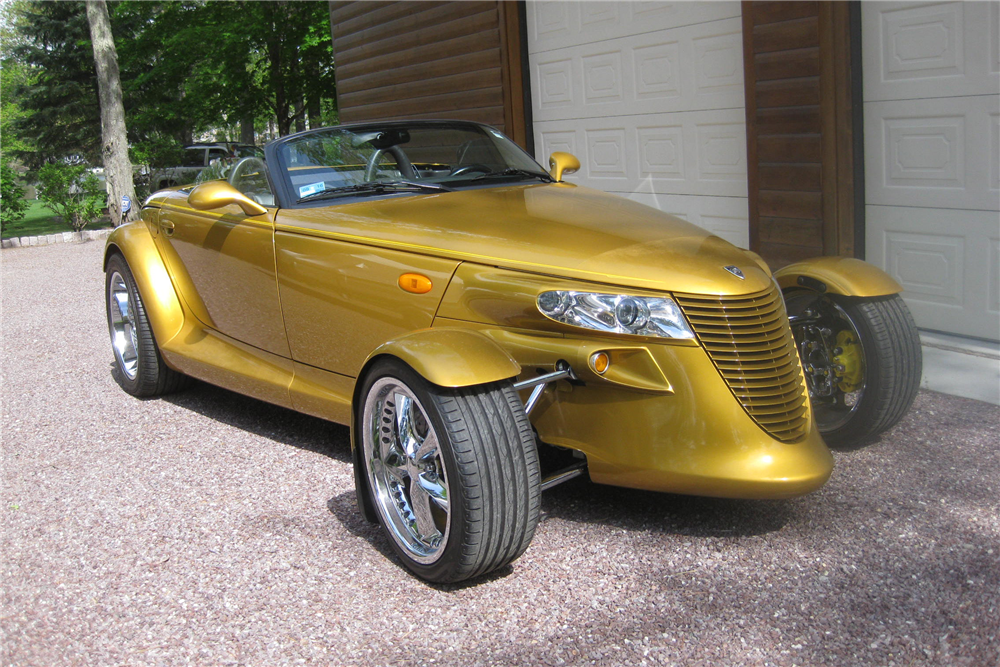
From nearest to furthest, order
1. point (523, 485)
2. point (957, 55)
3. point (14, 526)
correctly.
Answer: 1. point (523, 485)
2. point (14, 526)
3. point (957, 55)

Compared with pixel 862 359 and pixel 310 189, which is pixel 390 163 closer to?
pixel 310 189

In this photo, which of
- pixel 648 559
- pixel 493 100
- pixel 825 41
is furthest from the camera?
pixel 493 100

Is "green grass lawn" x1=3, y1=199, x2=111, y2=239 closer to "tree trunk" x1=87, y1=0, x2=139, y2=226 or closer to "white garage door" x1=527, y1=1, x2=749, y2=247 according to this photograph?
"tree trunk" x1=87, y1=0, x2=139, y2=226

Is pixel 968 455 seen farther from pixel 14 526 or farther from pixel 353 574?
pixel 14 526

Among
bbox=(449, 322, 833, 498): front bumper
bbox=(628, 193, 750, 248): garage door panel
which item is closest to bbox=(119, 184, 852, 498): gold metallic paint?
bbox=(449, 322, 833, 498): front bumper

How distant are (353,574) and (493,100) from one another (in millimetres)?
7154

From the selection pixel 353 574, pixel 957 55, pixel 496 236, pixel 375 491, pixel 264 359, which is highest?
pixel 957 55

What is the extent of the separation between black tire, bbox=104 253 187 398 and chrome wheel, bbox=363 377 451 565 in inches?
98.8

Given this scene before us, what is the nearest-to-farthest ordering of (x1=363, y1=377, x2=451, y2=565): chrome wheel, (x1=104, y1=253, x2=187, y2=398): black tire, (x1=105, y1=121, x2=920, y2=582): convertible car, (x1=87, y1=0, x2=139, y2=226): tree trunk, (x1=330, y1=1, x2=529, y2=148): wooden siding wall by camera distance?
1. (x1=105, y1=121, x2=920, y2=582): convertible car
2. (x1=363, y1=377, x2=451, y2=565): chrome wheel
3. (x1=104, y1=253, x2=187, y2=398): black tire
4. (x1=330, y1=1, x2=529, y2=148): wooden siding wall
5. (x1=87, y1=0, x2=139, y2=226): tree trunk

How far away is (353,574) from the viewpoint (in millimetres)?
3047

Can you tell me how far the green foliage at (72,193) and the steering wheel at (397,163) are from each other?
1590 centimetres

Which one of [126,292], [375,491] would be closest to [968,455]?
[375,491]

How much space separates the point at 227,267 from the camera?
4395mm

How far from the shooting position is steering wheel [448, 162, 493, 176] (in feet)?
14.2
